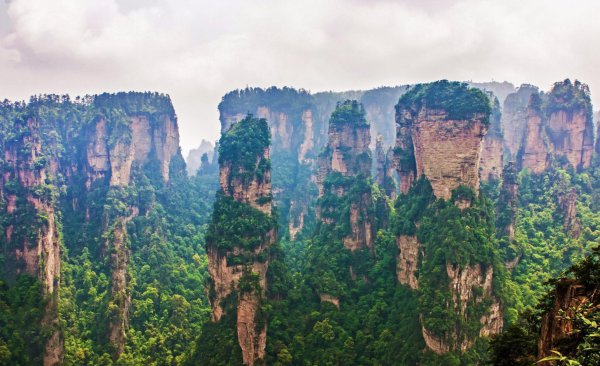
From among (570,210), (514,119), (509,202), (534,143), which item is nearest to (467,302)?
(509,202)

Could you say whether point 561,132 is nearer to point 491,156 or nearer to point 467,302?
point 491,156

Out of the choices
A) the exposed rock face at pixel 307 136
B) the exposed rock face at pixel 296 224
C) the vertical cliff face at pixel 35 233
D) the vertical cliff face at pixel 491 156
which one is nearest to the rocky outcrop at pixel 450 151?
the vertical cliff face at pixel 491 156

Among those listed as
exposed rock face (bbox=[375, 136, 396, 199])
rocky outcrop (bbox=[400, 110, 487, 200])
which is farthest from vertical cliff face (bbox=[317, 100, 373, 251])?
rocky outcrop (bbox=[400, 110, 487, 200])

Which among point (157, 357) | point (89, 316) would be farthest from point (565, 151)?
point (89, 316)

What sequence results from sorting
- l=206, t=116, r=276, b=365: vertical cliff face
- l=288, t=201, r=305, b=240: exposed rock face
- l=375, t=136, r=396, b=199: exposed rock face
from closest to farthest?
l=206, t=116, r=276, b=365: vertical cliff face
l=375, t=136, r=396, b=199: exposed rock face
l=288, t=201, r=305, b=240: exposed rock face

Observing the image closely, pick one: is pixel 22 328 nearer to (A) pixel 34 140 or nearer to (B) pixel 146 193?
(A) pixel 34 140

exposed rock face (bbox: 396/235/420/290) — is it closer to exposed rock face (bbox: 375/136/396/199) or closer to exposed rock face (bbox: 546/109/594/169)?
exposed rock face (bbox: 375/136/396/199)
